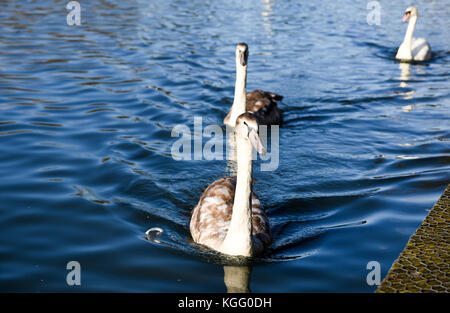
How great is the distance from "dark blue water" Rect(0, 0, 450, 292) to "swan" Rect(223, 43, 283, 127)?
51cm

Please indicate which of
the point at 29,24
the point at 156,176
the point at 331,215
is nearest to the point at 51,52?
the point at 29,24

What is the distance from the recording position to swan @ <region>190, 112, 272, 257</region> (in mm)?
5819

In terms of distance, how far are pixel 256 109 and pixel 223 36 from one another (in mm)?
8816

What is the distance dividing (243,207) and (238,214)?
10cm

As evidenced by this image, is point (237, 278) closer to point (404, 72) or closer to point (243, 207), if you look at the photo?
point (243, 207)

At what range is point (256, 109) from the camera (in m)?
11.4

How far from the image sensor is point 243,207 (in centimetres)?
594

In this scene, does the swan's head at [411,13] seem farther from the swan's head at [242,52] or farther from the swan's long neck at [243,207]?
the swan's long neck at [243,207]

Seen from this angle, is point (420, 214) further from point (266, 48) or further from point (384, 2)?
point (384, 2)

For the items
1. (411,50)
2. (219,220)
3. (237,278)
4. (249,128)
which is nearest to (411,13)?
Result: (411,50)

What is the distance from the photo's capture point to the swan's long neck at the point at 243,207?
5.89 meters

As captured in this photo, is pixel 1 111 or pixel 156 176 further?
pixel 1 111

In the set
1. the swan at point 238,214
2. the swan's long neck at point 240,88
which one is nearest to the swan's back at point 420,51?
the swan's long neck at point 240,88

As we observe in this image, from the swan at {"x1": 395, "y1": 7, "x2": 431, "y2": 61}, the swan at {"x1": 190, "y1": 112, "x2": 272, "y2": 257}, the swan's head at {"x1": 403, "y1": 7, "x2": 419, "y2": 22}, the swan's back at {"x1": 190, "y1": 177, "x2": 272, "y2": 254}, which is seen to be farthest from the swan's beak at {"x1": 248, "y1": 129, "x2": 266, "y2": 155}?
the swan's head at {"x1": 403, "y1": 7, "x2": 419, "y2": 22}
